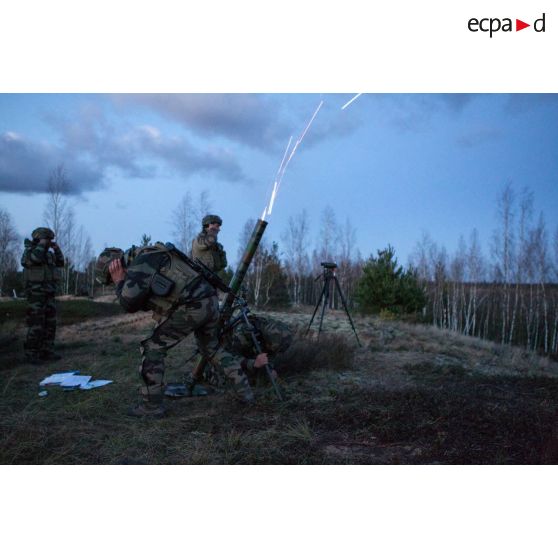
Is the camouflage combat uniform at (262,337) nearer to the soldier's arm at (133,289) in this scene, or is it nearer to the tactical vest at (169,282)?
the tactical vest at (169,282)

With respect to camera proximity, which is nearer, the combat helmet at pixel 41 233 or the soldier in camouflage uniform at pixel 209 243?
the soldier in camouflage uniform at pixel 209 243

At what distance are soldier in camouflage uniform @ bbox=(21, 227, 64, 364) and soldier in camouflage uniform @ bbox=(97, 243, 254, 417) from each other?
370 cm

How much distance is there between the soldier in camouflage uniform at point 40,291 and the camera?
23.2 ft

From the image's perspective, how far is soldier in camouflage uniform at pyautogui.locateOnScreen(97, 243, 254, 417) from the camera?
3873mm

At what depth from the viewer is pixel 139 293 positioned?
12.6ft

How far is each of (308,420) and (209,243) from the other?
275cm

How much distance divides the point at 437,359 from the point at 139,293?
5.46 metres

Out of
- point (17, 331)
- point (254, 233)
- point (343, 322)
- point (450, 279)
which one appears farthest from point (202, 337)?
point (450, 279)

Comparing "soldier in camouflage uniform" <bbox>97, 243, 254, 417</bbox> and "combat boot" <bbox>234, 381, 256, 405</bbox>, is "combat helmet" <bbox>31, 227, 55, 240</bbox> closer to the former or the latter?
"soldier in camouflage uniform" <bbox>97, 243, 254, 417</bbox>

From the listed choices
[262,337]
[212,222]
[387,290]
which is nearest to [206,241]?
[212,222]

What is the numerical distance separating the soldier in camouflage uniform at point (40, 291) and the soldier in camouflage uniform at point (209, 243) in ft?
9.06

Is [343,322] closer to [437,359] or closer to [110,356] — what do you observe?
[437,359]
